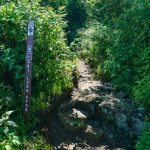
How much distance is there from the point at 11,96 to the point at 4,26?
1.53m

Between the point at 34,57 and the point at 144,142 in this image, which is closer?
the point at 144,142

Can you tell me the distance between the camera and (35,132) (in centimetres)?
644

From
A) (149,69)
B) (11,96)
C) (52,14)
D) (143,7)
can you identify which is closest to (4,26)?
(52,14)

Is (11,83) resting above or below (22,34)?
below

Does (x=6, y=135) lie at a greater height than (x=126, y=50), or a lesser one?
lesser

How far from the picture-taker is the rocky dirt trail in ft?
21.7

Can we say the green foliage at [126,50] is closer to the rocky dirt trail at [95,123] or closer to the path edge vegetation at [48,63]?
the path edge vegetation at [48,63]

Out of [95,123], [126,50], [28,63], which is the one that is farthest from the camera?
[126,50]

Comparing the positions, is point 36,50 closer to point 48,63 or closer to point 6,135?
point 48,63

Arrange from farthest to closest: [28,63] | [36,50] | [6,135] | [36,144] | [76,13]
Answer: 1. [76,13]
2. [36,50]
3. [28,63]
4. [36,144]
5. [6,135]

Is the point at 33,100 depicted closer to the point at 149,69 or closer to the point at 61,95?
the point at 61,95

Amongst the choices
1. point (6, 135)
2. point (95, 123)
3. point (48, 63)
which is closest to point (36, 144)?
point (6, 135)

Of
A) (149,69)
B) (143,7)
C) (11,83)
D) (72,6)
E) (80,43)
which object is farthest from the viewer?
→ (72,6)

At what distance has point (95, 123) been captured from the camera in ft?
23.1
